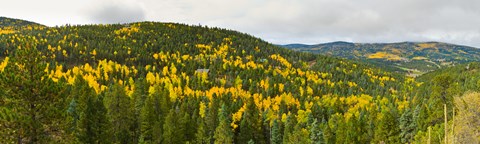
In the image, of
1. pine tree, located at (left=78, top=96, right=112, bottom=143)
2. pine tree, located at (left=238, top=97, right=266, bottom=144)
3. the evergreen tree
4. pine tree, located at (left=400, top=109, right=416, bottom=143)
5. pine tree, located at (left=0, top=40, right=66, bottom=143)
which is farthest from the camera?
pine tree, located at (left=238, top=97, right=266, bottom=144)

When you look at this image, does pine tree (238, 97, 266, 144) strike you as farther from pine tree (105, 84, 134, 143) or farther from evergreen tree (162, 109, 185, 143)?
pine tree (105, 84, 134, 143)

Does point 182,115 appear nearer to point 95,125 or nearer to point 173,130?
point 173,130

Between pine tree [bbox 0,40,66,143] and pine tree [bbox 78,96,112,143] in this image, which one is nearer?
pine tree [bbox 0,40,66,143]

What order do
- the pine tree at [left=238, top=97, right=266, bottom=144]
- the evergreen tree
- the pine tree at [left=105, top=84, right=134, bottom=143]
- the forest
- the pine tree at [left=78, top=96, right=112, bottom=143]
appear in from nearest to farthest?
the forest < the pine tree at [left=78, top=96, right=112, bottom=143] < the pine tree at [left=105, top=84, right=134, bottom=143] < the evergreen tree < the pine tree at [left=238, top=97, right=266, bottom=144]

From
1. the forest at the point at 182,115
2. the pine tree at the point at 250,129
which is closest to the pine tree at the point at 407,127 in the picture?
the forest at the point at 182,115

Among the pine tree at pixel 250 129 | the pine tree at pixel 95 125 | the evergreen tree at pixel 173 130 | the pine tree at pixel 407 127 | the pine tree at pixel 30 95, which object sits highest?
the pine tree at pixel 30 95

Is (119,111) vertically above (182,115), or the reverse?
(119,111)

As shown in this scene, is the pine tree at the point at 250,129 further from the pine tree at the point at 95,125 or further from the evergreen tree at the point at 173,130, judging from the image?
the pine tree at the point at 95,125

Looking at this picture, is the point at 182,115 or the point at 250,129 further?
the point at 250,129

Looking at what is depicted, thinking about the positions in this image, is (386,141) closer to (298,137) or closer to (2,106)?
(298,137)

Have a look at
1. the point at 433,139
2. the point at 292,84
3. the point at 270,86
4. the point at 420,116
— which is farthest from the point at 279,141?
the point at 292,84

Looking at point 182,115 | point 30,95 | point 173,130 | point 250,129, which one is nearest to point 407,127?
point 250,129

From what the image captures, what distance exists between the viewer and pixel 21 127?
24141 mm

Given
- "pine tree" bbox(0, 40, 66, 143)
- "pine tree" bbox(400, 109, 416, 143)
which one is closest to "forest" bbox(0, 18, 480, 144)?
"pine tree" bbox(0, 40, 66, 143)
